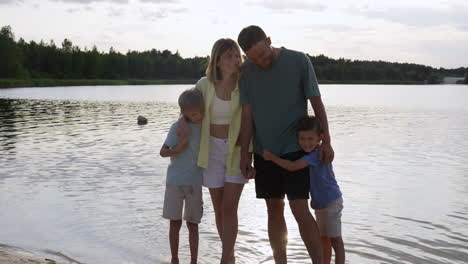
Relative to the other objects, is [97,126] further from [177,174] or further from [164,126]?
[177,174]

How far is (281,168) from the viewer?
4.34m

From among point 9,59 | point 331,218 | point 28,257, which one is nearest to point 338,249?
point 331,218

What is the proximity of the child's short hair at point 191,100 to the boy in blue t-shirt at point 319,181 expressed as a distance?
0.74 metres

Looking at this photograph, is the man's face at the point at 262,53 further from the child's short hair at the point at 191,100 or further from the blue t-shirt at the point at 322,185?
the blue t-shirt at the point at 322,185

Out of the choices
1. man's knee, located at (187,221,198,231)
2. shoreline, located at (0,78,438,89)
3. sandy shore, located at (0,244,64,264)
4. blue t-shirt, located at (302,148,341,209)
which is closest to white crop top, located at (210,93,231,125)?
blue t-shirt, located at (302,148,341,209)

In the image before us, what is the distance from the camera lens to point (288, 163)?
4.23m

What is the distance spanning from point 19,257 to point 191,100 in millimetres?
2545

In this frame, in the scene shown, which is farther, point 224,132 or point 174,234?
point 174,234

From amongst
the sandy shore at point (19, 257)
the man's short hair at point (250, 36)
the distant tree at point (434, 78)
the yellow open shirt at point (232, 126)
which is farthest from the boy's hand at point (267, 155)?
the distant tree at point (434, 78)

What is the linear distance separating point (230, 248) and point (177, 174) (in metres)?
0.80

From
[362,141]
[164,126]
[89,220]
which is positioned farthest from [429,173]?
[164,126]

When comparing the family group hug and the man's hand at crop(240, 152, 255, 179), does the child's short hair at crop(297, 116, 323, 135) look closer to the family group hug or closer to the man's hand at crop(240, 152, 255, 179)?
the family group hug

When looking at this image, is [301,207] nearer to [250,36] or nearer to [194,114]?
[194,114]

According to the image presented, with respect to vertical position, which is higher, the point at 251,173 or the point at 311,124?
the point at 311,124
